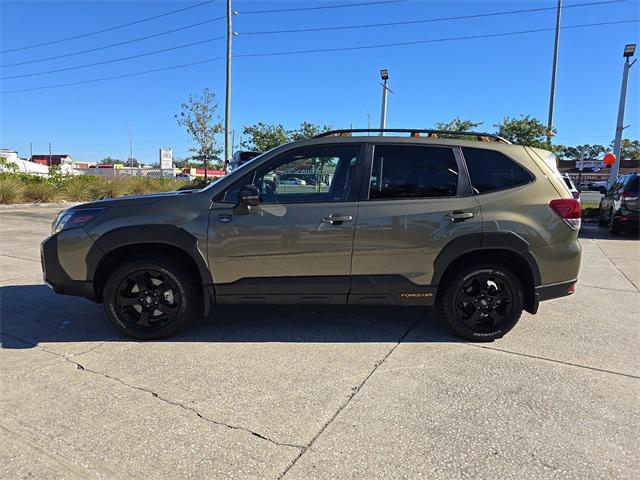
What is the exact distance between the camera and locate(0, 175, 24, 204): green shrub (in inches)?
627

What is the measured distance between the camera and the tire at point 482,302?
13.8ft

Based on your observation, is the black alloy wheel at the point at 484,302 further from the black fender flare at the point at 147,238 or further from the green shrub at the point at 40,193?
the green shrub at the point at 40,193

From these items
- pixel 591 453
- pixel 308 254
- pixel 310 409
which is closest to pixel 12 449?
pixel 310 409

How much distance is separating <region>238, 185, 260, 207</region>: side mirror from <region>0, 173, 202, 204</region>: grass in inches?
451

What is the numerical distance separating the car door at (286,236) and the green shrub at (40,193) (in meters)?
16.3

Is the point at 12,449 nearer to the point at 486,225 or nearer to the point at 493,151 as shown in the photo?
the point at 486,225

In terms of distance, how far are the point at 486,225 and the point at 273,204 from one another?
6.10 ft

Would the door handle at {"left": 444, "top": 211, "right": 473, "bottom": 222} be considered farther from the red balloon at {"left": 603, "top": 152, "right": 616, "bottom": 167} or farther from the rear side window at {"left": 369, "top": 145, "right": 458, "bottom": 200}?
the red balloon at {"left": 603, "top": 152, "right": 616, "bottom": 167}

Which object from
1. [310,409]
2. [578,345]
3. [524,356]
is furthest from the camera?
[578,345]

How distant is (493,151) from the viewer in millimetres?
4270

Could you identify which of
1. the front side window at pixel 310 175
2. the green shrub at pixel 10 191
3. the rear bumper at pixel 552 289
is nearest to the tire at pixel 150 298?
the front side window at pixel 310 175

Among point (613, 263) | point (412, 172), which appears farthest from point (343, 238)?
point (613, 263)

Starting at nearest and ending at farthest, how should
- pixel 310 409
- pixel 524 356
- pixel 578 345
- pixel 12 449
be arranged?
pixel 12 449 → pixel 310 409 → pixel 524 356 → pixel 578 345

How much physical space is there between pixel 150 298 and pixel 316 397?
185 centimetres
